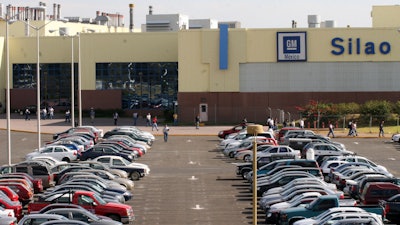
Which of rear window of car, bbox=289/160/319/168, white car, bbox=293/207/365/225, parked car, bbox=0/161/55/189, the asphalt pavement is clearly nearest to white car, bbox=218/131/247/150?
the asphalt pavement

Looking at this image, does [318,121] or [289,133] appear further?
[318,121]

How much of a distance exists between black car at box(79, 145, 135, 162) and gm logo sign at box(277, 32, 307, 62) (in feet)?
102

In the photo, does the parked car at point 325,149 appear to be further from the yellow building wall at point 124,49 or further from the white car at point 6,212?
the yellow building wall at point 124,49

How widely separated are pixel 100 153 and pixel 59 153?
308cm

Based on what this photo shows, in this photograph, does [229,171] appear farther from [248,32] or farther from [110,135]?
[248,32]

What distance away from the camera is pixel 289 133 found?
208 ft

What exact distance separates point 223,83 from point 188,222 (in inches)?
1902

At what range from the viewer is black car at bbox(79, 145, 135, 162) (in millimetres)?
52812

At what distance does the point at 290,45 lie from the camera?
82875mm

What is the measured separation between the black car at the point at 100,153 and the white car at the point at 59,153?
63.5 inches

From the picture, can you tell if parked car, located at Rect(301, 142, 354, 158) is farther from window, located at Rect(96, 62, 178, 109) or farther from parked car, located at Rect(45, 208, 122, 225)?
window, located at Rect(96, 62, 178, 109)

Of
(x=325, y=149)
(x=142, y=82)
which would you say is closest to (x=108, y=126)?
(x=142, y=82)

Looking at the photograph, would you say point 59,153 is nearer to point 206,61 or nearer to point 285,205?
point 285,205

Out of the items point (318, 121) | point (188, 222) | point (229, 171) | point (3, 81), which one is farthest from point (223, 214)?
point (3, 81)
